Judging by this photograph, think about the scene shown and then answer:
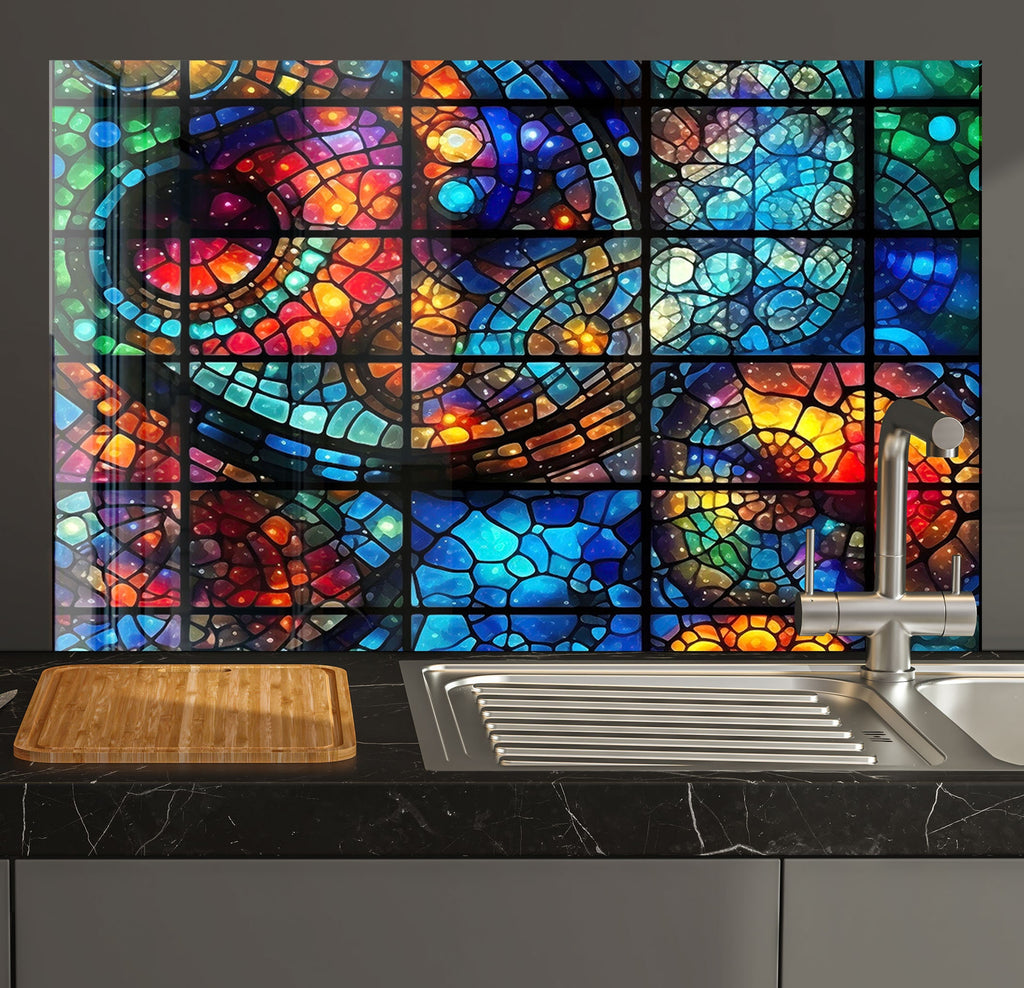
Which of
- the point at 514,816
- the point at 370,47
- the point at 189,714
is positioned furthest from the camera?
the point at 370,47

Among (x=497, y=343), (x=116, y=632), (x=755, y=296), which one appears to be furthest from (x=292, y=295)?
(x=755, y=296)

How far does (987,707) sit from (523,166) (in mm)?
973

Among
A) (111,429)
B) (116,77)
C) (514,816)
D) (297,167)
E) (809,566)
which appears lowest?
(514,816)

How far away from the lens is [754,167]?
1880mm

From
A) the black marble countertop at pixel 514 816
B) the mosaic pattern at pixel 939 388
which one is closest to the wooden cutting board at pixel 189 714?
the black marble countertop at pixel 514 816

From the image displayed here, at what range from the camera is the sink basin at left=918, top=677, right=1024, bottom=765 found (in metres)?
1.69

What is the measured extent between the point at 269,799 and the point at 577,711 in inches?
18.3

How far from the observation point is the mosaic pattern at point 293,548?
189 centimetres

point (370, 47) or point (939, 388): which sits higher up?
point (370, 47)

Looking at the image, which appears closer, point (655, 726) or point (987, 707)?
point (655, 726)

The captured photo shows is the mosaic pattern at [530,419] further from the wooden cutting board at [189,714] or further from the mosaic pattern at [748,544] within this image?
the wooden cutting board at [189,714]

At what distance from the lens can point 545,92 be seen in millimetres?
1862

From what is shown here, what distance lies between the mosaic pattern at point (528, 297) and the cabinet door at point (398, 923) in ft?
2.77

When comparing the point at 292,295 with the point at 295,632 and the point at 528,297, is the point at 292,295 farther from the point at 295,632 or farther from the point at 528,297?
the point at 295,632
